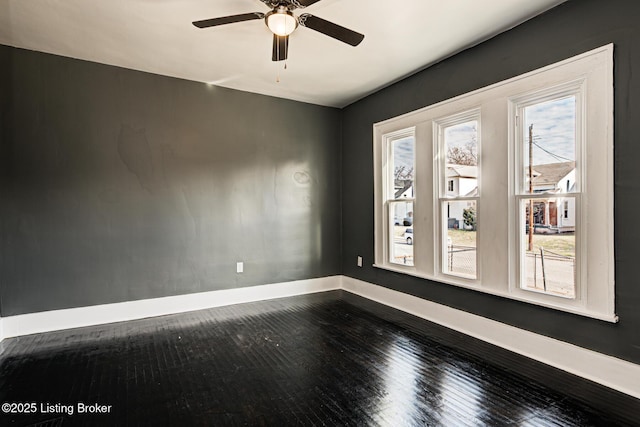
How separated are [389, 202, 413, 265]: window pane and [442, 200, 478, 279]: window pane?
0.55 meters

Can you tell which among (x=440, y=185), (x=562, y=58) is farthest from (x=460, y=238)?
(x=562, y=58)

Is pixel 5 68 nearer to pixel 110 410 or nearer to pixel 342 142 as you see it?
pixel 110 410

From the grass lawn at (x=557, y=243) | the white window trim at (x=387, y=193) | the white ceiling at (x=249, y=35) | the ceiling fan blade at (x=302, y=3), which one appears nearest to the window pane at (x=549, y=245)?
the grass lawn at (x=557, y=243)

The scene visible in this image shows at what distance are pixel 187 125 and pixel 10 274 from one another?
2371 millimetres

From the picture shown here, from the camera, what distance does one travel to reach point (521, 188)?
118 inches

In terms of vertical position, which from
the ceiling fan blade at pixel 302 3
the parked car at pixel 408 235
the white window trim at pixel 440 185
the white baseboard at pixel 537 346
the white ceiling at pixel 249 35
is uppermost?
the white ceiling at pixel 249 35

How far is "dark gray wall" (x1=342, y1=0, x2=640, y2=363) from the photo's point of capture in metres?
2.31

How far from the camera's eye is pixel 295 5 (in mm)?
2424

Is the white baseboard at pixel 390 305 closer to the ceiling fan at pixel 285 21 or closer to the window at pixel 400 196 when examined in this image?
the window at pixel 400 196

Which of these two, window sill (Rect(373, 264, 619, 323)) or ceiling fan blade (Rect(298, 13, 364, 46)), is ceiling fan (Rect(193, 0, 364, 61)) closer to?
ceiling fan blade (Rect(298, 13, 364, 46))

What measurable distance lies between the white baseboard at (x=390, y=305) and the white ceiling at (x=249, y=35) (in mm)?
2664

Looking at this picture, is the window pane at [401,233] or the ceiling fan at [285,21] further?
the window pane at [401,233]

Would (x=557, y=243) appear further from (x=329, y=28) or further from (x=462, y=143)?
(x=329, y=28)

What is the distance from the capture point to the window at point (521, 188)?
8.09ft
